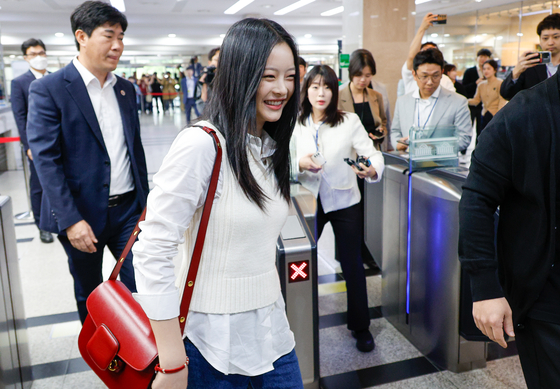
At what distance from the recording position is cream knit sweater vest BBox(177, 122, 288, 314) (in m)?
1.01

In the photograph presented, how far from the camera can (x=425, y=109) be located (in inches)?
124

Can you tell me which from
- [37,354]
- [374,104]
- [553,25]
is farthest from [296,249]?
[553,25]

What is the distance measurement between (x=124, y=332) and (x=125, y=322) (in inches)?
1.0

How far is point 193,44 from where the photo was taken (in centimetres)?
1719

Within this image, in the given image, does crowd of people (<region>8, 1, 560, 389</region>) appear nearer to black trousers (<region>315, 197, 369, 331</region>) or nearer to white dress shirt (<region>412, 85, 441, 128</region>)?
black trousers (<region>315, 197, 369, 331</region>)

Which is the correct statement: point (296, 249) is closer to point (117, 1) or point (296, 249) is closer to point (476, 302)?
point (476, 302)

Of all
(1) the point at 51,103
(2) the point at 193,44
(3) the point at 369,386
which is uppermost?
(2) the point at 193,44

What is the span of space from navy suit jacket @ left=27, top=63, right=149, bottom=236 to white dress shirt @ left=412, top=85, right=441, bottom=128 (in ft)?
6.32

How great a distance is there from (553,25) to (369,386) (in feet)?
8.74

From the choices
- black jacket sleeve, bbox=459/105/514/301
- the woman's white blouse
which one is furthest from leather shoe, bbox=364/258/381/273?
black jacket sleeve, bbox=459/105/514/301

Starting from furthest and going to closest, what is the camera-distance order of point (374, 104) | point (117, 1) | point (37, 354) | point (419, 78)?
point (117, 1) < point (374, 104) < point (419, 78) < point (37, 354)

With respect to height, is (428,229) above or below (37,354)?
above

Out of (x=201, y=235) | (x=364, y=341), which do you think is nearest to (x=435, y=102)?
(x=364, y=341)

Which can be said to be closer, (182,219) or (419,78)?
(182,219)
